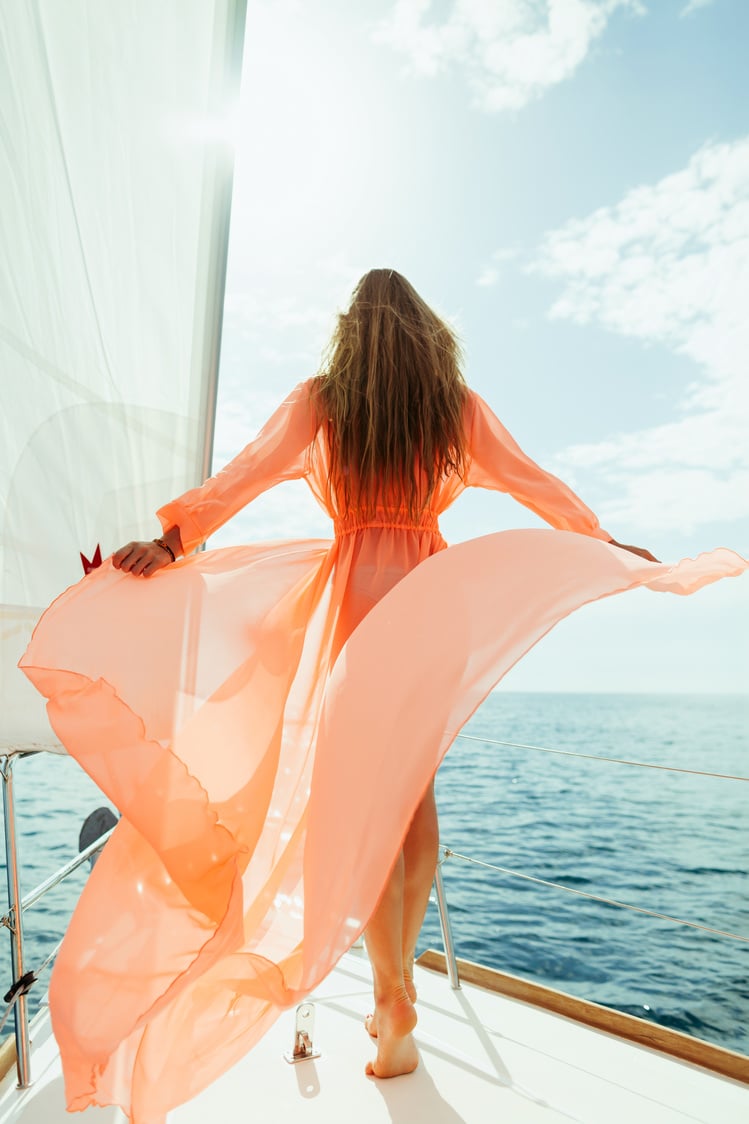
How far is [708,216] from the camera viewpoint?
30.2 metres

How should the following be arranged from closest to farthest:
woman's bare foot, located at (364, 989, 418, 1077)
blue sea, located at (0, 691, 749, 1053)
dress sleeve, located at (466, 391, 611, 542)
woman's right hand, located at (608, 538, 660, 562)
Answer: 1. woman's bare foot, located at (364, 989, 418, 1077)
2. woman's right hand, located at (608, 538, 660, 562)
3. dress sleeve, located at (466, 391, 611, 542)
4. blue sea, located at (0, 691, 749, 1053)

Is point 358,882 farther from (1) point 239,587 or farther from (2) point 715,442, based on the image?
(2) point 715,442

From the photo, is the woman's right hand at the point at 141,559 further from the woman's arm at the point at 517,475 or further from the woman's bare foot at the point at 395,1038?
the woman's bare foot at the point at 395,1038

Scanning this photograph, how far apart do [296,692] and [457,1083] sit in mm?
829

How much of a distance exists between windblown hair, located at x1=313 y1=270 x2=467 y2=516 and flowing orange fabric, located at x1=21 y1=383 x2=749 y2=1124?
64mm

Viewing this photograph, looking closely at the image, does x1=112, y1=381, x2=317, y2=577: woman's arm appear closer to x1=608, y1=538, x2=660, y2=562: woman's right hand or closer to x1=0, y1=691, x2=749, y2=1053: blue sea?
x1=608, y1=538, x2=660, y2=562: woman's right hand

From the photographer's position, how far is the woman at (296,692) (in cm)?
94

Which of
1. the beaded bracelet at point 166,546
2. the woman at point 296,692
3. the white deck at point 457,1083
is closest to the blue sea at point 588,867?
the white deck at point 457,1083

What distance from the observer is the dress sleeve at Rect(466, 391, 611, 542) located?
162cm

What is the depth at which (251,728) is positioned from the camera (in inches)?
51.8

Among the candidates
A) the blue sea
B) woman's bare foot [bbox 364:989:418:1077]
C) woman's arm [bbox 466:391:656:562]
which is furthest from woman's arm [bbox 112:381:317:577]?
the blue sea

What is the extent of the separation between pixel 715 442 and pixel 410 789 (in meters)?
46.5

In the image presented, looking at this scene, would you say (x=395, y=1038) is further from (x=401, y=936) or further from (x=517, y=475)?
(x=517, y=475)

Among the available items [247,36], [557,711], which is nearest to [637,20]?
[247,36]
